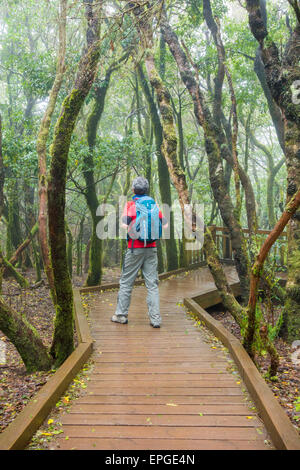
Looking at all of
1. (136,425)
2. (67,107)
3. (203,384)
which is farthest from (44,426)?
(67,107)

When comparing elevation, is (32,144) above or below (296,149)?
above

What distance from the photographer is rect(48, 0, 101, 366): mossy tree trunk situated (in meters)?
4.33

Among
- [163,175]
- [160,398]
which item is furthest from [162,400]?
[163,175]

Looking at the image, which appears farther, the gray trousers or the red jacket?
the gray trousers

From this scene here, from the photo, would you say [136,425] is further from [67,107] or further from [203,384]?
[67,107]

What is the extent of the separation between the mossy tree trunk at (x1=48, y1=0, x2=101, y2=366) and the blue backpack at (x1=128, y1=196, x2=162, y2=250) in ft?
4.63

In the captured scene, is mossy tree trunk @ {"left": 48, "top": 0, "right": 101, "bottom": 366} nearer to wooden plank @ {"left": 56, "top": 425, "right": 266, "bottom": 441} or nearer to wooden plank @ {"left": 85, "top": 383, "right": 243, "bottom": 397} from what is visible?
wooden plank @ {"left": 85, "top": 383, "right": 243, "bottom": 397}

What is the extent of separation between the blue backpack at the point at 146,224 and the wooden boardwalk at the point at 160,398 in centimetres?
139

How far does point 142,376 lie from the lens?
418 centimetres

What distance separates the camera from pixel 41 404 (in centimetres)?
318

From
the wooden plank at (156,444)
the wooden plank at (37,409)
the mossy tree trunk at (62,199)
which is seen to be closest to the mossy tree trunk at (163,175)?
the mossy tree trunk at (62,199)

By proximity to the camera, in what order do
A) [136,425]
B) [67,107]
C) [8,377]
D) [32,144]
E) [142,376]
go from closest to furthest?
[136,425] → [142,376] → [67,107] → [8,377] → [32,144]
